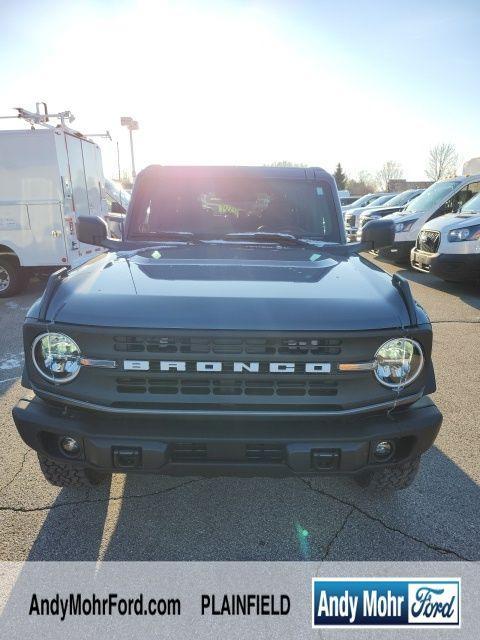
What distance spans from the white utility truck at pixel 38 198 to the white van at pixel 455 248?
6.66 m

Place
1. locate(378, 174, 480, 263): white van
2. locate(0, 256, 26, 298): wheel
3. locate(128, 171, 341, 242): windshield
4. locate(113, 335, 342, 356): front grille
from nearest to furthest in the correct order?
locate(113, 335, 342, 356): front grille, locate(128, 171, 341, 242): windshield, locate(0, 256, 26, 298): wheel, locate(378, 174, 480, 263): white van

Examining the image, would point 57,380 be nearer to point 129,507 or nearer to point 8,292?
point 129,507

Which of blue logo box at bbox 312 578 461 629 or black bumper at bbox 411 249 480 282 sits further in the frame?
black bumper at bbox 411 249 480 282

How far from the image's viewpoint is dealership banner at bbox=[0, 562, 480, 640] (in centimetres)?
211

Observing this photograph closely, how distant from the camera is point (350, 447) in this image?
A: 7.00ft

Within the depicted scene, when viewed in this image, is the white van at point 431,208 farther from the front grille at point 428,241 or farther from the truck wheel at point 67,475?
the truck wheel at point 67,475

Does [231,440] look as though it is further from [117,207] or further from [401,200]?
[401,200]

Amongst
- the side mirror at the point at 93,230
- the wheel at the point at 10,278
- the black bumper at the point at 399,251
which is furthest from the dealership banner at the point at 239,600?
the black bumper at the point at 399,251

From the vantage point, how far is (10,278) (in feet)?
29.0

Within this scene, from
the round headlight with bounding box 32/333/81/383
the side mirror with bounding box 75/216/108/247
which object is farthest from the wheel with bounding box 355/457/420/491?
the side mirror with bounding box 75/216/108/247

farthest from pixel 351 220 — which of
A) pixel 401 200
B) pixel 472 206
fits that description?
pixel 472 206

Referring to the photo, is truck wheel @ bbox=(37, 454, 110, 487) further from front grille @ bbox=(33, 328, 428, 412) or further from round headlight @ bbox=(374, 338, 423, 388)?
round headlight @ bbox=(374, 338, 423, 388)

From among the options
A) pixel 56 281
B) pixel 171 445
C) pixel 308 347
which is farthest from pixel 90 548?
pixel 308 347

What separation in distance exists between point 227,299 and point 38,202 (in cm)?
728
